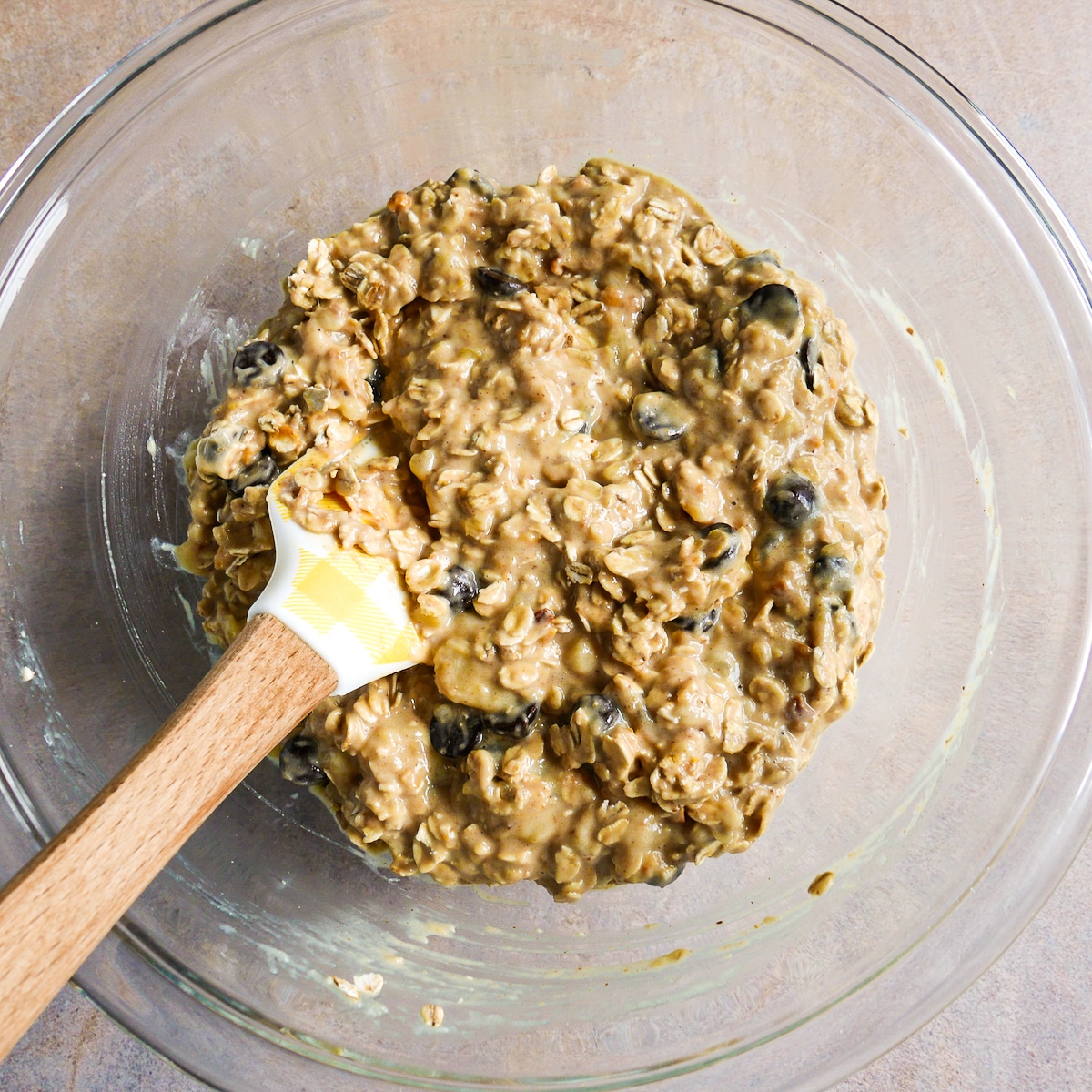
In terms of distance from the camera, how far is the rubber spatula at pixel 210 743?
950 mm

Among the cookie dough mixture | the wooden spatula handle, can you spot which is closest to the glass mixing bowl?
the cookie dough mixture

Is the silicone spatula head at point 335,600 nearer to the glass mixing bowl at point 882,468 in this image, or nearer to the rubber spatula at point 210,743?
the rubber spatula at point 210,743

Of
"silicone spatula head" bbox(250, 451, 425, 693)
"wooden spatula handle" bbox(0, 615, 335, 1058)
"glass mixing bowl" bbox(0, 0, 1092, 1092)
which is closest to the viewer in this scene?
"wooden spatula handle" bbox(0, 615, 335, 1058)

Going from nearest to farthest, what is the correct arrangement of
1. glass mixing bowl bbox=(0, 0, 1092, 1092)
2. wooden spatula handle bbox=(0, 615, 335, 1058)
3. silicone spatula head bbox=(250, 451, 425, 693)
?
wooden spatula handle bbox=(0, 615, 335, 1058), silicone spatula head bbox=(250, 451, 425, 693), glass mixing bowl bbox=(0, 0, 1092, 1092)

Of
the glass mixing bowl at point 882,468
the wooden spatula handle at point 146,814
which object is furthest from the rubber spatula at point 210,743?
the glass mixing bowl at point 882,468

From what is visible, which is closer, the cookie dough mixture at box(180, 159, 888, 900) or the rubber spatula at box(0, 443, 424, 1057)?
the rubber spatula at box(0, 443, 424, 1057)

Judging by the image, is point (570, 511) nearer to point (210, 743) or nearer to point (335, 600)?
point (335, 600)

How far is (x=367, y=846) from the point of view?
1.33 meters

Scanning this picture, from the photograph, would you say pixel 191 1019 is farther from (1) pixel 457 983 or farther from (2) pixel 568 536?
(2) pixel 568 536

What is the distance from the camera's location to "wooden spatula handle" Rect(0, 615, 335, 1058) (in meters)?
0.94

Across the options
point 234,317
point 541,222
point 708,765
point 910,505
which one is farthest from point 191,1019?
point 910,505

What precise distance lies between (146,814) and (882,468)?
1220mm

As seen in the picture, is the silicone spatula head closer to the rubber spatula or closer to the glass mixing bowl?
the rubber spatula

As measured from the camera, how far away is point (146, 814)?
102 cm
